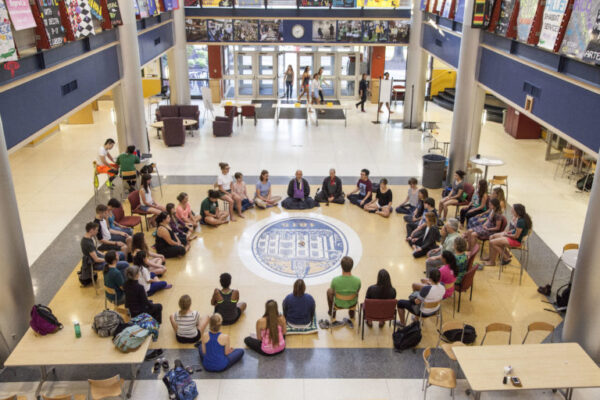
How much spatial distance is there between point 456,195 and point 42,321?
8517mm

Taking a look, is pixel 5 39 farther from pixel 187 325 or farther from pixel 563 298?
pixel 563 298

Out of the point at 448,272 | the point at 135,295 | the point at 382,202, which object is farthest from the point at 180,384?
the point at 382,202

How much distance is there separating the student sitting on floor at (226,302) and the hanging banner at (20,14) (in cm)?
460

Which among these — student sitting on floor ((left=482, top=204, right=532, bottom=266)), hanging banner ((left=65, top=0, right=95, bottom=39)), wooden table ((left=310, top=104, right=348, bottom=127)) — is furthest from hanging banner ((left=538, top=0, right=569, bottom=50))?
wooden table ((left=310, top=104, right=348, bottom=127))

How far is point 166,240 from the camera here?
9.95 meters

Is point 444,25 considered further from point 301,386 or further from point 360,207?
point 301,386

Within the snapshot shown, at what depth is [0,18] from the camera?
7.04 m

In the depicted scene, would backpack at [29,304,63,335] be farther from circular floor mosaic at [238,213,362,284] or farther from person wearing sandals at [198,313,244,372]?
circular floor mosaic at [238,213,362,284]

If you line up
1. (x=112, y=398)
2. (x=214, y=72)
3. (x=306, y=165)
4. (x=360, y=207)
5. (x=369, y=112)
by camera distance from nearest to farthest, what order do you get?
1. (x=112, y=398)
2. (x=360, y=207)
3. (x=306, y=165)
4. (x=369, y=112)
5. (x=214, y=72)

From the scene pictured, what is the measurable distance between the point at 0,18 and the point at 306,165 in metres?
9.36

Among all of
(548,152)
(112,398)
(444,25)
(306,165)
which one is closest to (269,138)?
(306,165)

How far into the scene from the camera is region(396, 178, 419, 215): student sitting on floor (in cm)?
1167

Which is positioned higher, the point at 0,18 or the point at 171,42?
the point at 0,18

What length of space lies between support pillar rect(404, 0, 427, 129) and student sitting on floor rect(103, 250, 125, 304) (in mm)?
13912
